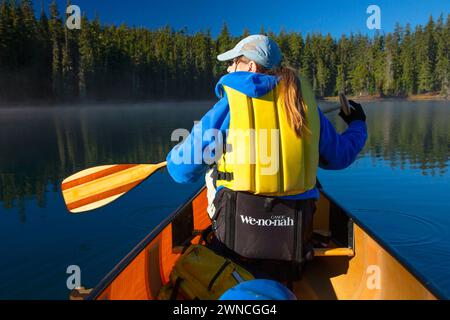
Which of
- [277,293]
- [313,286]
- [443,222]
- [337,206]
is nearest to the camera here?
[277,293]

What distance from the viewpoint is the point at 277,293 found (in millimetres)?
1751

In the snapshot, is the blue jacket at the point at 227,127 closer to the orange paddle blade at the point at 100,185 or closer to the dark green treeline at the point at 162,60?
the orange paddle blade at the point at 100,185

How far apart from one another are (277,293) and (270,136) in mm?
840

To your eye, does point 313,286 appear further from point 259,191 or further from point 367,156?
point 367,156

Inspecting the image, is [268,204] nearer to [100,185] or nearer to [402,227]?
[100,185]

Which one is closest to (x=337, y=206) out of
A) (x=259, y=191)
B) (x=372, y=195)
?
(x=259, y=191)

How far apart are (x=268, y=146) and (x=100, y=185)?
216cm

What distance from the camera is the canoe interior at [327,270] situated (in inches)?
91.4

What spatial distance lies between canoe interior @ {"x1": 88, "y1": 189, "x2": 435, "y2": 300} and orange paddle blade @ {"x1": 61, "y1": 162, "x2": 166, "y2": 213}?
550mm

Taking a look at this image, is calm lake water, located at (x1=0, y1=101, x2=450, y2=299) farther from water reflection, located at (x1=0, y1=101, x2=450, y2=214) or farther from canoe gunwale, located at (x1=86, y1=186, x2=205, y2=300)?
canoe gunwale, located at (x1=86, y1=186, x2=205, y2=300)

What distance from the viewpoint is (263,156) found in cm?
225

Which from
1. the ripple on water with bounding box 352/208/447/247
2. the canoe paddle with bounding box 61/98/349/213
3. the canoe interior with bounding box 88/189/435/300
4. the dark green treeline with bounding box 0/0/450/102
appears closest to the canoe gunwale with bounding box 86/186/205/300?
→ the canoe interior with bounding box 88/189/435/300

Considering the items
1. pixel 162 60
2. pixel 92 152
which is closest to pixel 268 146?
pixel 92 152

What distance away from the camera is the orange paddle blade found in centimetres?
378
